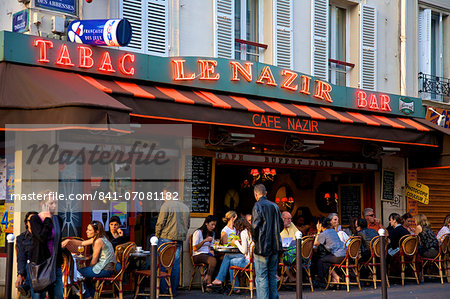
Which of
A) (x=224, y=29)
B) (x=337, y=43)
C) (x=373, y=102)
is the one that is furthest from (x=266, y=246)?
(x=337, y=43)

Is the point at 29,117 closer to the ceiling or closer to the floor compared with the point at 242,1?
closer to the floor

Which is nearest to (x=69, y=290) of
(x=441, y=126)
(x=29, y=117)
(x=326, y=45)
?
(x=29, y=117)

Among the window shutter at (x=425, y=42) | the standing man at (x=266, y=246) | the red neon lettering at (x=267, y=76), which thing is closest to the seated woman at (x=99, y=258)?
the standing man at (x=266, y=246)

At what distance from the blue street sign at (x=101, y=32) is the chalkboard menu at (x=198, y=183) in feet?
9.86

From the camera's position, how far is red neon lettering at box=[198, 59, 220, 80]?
39.8ft

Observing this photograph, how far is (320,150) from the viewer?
15.1 m

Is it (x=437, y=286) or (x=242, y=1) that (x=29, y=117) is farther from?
(x=437, y=286)

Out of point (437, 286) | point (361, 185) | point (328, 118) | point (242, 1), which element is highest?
point (242, 1)

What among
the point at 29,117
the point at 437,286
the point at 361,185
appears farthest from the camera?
the point at 361,185

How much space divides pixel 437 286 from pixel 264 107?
183 inches

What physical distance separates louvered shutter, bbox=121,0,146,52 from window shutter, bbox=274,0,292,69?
3089mm

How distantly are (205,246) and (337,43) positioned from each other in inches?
243

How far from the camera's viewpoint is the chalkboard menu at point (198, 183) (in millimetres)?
12805

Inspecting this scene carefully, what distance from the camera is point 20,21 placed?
36.0 feet
